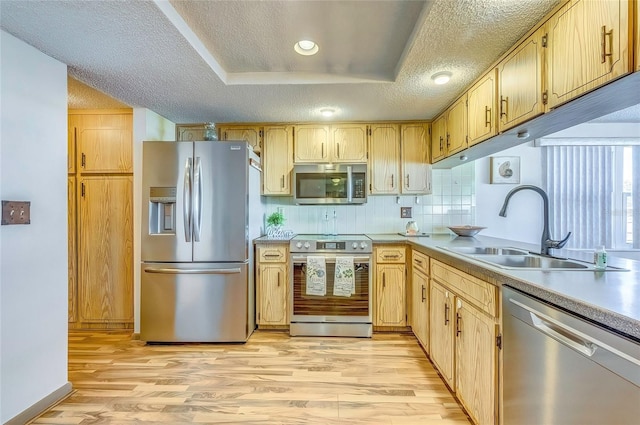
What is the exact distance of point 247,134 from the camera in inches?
137

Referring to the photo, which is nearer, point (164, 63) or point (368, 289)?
point (164, 63)

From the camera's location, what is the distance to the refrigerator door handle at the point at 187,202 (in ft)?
8.94

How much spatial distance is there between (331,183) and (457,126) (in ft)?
4.33

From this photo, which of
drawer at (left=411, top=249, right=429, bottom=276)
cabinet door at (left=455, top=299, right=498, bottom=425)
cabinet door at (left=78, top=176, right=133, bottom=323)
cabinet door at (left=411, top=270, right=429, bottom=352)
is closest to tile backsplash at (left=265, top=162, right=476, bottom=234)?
drawer at (left=411, top=249, right=429, bottom=276)

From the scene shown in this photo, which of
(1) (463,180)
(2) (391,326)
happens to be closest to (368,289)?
(2) (391,326)

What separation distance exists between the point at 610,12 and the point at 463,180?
2.50 m

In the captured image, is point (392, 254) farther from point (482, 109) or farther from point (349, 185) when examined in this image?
point (482, 109)

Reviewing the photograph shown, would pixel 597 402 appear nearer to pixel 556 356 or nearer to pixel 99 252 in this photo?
pixel 556 356

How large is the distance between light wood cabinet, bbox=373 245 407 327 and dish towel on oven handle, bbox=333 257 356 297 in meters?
0.28

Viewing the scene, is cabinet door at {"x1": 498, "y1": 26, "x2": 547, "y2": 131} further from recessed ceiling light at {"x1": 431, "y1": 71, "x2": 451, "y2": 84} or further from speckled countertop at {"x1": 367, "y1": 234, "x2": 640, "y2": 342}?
speckled countertop at {"x1": 367, "y1": 234, "x2": 640, "y2": 342}

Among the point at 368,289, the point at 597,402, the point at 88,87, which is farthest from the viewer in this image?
the point at 368,289

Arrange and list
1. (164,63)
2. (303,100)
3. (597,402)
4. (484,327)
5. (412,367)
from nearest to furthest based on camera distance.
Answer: (597,402)
(484,327)
(164,63)
(412,367)
(303,100)

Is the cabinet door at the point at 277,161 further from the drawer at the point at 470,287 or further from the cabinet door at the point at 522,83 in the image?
the cabinet door at the point at 522,83

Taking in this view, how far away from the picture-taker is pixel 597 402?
2.95 feet
